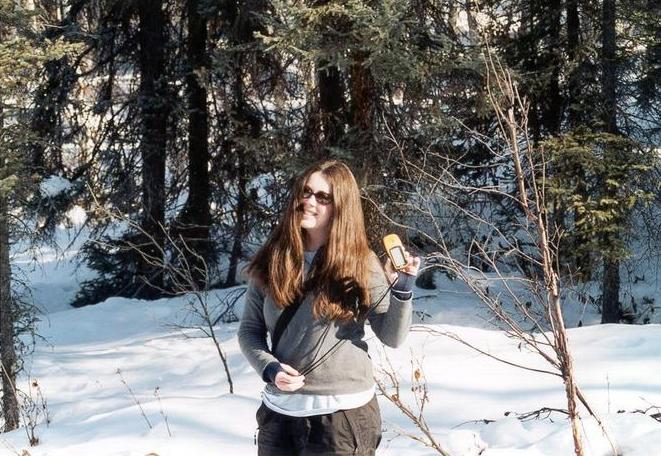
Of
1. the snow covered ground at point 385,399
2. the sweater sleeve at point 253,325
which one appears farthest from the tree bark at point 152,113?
the sweater sleeve at point 253,325

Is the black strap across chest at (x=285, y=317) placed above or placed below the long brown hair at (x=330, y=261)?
below

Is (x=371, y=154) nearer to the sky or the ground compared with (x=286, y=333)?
nearer to the sky

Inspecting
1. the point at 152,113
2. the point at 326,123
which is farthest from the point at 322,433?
the point at 152,113

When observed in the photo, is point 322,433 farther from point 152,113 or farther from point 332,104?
point 152,113

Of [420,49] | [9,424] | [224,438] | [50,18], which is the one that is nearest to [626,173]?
[420,49]

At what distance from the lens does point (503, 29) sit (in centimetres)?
1378

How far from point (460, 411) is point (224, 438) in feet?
6.21

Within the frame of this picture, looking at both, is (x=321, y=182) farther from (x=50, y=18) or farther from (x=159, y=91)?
(x=50, y=18)

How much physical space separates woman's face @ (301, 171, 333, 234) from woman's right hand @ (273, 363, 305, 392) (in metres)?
0.52

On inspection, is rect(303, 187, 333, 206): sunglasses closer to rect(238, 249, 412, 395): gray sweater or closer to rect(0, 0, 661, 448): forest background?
rect(238, 249, 412, 395): gray sweater

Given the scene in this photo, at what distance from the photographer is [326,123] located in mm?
10695

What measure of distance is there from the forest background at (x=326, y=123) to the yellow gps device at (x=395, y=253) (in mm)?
2520

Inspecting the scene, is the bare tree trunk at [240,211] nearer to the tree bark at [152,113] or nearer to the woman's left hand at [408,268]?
the tree bark at [152,113]

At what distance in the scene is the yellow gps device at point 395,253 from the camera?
286 cm
